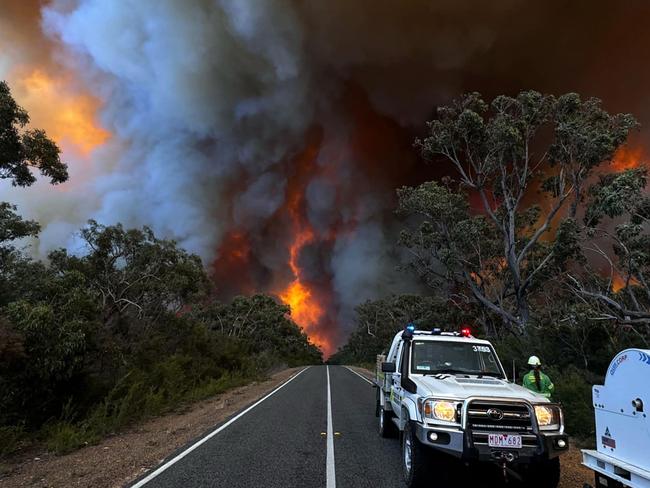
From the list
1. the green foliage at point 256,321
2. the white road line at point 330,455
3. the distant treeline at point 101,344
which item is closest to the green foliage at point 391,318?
the green foliage at point 256,321

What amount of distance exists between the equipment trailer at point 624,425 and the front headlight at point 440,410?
1.48m

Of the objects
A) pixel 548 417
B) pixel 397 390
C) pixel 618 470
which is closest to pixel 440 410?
pixel 548 417

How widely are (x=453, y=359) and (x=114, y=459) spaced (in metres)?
→ 6.36

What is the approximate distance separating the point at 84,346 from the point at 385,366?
787 cm

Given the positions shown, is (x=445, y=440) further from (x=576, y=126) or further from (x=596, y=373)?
(x=576, y=126)

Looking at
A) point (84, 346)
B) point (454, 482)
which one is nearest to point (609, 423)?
point (454, 482)

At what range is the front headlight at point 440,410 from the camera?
5957 mm

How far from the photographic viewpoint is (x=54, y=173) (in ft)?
53.1

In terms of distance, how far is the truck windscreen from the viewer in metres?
7.76

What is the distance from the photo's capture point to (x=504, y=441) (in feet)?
18.7

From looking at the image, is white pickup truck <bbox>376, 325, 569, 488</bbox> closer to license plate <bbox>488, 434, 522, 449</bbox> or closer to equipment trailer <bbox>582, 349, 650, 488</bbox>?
license plate <bbox>488, 434, 522, 449</bbox>

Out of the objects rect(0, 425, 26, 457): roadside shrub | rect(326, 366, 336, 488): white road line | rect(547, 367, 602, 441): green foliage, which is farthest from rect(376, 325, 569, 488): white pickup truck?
rect(0, 425, 26, 457): roadside shrub

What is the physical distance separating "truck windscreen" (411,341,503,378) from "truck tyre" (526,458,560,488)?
5.54ft

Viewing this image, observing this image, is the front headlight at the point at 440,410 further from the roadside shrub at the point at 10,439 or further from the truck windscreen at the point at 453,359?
the roadside shrub at the point at 10,439
